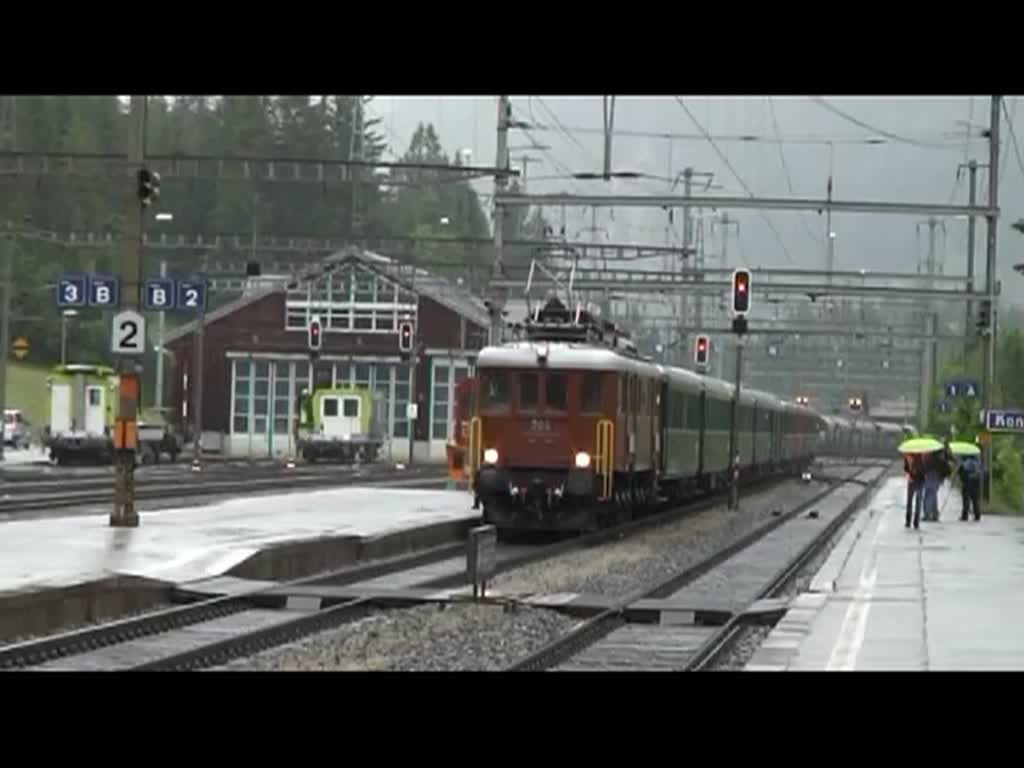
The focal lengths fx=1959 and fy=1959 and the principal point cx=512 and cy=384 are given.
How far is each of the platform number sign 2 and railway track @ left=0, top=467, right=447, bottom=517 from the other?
6.52 metres

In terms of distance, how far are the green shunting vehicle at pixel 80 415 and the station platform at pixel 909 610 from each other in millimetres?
34595

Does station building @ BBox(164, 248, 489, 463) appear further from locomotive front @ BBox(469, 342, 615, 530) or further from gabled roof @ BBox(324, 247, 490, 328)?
locomotive front @ BBox(469, 342, 615, 530)

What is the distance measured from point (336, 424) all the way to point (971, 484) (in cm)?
4081

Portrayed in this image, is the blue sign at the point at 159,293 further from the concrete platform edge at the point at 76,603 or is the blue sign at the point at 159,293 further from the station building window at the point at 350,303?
the station building window at the point at 350,303

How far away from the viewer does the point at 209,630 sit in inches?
743

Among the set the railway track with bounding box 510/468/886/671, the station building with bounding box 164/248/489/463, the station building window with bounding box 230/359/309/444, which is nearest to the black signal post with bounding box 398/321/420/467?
the station building with bounding box 164/248/489/463

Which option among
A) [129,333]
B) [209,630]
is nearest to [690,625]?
[209,630]

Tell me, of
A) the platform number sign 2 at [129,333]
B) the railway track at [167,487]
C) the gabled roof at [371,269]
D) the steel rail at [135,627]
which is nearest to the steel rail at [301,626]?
the steel rail at [135,627]

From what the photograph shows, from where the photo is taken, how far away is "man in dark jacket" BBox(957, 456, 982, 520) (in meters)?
39.1

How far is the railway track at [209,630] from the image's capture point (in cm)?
1595

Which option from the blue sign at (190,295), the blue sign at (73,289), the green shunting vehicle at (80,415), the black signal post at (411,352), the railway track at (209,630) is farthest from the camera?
the green shunting vehicle at (80,415)

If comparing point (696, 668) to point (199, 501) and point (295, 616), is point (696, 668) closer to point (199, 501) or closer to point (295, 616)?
point (295, 616)
